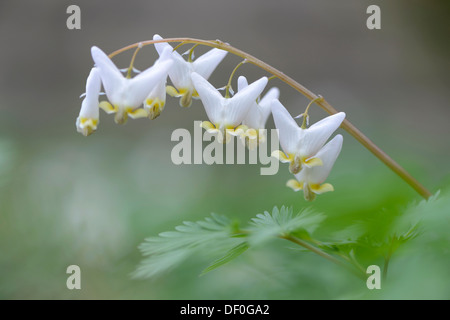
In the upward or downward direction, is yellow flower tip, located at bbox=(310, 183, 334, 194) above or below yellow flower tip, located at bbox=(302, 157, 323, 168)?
below

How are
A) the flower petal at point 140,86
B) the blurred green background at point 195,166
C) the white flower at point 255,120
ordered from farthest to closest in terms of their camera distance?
the blurred green background at point 195,166 < the white flower at point 255,120 < the flower petal at point 140,86

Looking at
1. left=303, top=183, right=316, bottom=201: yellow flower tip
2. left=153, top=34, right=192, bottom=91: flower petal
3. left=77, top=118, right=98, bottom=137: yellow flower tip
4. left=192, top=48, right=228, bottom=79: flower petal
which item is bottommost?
left=303, top=183, right=316, bottom=201: yellow flower tip

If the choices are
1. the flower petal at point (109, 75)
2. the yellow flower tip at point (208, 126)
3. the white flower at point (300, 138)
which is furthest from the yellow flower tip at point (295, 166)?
the flower petal at point (109, 75)

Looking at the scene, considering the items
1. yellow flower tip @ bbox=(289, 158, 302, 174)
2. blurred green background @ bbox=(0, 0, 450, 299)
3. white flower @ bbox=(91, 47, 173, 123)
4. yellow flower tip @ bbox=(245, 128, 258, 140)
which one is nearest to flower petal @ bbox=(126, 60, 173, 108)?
white flower @ bbox=(91, 47, 173, 123)

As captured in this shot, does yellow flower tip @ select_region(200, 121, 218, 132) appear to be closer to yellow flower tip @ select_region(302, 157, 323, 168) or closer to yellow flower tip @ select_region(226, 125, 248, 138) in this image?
yellow flower tip @ select_region(226, 125, 248, 138)

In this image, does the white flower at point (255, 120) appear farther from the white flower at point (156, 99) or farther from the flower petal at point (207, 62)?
the white flower at point (156, 99)

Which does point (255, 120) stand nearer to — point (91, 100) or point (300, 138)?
point (300, 138)
